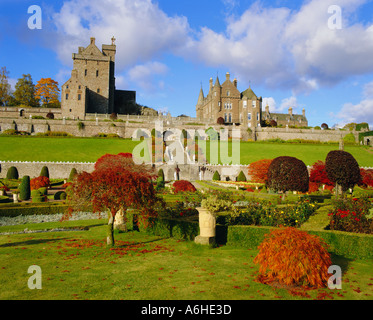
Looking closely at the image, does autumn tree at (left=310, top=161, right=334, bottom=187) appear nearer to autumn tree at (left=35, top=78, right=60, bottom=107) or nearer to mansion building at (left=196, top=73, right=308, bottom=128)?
mansion building at (left=196, top=73, right=308, bottom=128)

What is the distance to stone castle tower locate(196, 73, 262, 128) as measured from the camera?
74.0m

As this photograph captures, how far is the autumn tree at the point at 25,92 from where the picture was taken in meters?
75.8

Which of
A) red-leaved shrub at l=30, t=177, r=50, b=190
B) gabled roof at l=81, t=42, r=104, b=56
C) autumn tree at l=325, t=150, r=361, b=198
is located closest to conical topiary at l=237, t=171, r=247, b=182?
autumn tree at l=325, t=150, r=361, b=198

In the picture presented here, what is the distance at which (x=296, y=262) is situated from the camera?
7.37 m

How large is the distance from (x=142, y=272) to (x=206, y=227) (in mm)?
3423

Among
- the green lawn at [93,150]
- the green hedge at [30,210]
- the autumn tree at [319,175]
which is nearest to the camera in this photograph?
the green hedge at [30,210]

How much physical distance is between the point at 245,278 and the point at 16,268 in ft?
20.7

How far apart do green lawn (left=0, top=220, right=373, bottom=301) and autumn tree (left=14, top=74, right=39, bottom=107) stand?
241 ft

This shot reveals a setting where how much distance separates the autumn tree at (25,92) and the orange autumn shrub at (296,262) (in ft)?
264

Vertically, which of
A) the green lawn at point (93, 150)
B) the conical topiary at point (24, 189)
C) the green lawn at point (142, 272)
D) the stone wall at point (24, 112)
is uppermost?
the stone wall at point (24, 112)

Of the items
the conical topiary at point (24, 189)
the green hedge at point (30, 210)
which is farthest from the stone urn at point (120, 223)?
the conical topiary at point (24, 189)

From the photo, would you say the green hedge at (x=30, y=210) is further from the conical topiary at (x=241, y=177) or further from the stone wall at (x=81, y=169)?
the conical topiary at (x=241, y=177)

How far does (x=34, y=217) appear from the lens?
18609 millimetres
